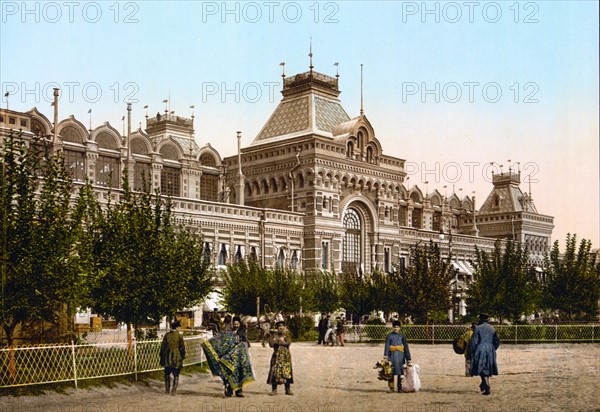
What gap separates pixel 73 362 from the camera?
1739 cm

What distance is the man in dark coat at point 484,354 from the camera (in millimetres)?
17562

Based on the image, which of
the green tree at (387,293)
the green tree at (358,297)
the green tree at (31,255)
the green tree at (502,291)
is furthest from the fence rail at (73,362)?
the green tree at (358,297)

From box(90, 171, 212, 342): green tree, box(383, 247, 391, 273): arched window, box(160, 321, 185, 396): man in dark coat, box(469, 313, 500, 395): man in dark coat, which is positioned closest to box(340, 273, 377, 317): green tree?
box(383, 247, 391, 273): arched window

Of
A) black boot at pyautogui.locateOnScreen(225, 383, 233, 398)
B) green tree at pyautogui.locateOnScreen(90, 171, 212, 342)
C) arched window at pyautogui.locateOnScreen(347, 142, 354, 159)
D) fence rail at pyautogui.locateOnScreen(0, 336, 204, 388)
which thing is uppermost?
arched window at pyautogui.locateOnScreen(347, 142, 354, 159)

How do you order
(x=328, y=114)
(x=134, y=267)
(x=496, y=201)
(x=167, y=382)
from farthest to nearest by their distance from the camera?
(x=496, y=201) < (x=328, y=114) < (x=134, y=267) < (x=167, y=382)

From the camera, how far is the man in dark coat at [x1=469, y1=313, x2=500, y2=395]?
17.6 m

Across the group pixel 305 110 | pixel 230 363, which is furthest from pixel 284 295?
pixel 230 363

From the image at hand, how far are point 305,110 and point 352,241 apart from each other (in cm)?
1095

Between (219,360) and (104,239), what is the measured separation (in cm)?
792

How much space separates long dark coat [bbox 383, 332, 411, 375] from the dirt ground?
0.62 m

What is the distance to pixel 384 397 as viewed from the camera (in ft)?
57.6

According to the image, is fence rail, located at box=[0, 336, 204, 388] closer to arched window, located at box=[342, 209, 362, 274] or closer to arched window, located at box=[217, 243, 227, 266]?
arched window, located at box=[217, 243, 227, 266]

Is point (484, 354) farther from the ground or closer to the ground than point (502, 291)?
closer to the ground

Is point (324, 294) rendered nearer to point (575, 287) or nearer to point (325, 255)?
point (325, 255)
